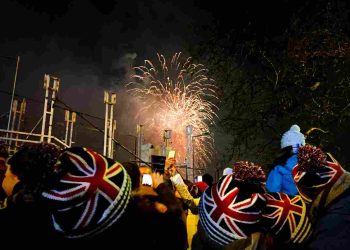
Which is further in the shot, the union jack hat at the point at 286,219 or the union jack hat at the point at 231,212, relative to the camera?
the union jack hat at the point at 286,219

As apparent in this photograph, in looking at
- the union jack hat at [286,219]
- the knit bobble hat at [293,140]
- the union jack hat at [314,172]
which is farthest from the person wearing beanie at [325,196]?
the knit bobble hat at [293,140]

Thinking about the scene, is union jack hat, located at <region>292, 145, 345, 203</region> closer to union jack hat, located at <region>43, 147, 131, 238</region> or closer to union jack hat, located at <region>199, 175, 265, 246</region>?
union jack hat, located at <region>199, 175, 265, 246</region>

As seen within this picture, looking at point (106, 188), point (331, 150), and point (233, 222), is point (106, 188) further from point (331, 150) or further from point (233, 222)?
point (331, 150)

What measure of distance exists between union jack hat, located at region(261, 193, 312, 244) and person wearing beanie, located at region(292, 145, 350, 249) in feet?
0.36

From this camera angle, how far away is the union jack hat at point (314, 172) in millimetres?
2236

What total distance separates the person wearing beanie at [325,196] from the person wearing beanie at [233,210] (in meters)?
0.36

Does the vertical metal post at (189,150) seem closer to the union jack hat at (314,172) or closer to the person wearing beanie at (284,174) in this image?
the person wearing beanie at (284,174)

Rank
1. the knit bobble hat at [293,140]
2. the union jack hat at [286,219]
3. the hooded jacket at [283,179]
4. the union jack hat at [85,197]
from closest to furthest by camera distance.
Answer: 1. the union jack hat at [85,197]
2. the union jack hat at [286,219]
3. the hooded jacket at [283,179]
4. the knit bobble hat at [293,140]

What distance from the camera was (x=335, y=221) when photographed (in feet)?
6.54

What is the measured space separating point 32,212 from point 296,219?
6.47 ft

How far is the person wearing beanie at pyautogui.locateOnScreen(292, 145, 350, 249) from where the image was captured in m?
1.96

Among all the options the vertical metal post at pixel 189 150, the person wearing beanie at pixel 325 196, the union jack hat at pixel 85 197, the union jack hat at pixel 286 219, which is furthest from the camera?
the vertical metal post at pixel 189 150

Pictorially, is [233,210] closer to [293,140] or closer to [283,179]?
[283,179]

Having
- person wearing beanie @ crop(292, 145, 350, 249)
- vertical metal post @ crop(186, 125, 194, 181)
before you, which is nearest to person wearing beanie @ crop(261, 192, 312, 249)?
person wearing beanie @ crop(292, 145, 350, 249)
